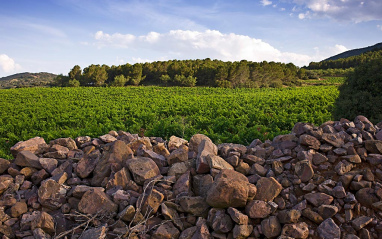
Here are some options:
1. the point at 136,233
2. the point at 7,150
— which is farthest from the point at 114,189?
the point at 7,150

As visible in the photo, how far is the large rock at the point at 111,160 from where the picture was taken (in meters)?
4.48

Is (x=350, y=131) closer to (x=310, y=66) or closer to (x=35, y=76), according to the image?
(x=310, y=66)

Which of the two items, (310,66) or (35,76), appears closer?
(310,66)

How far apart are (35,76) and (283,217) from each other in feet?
479

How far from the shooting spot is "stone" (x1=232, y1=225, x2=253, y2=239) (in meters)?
3.38

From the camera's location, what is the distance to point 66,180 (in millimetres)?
4523

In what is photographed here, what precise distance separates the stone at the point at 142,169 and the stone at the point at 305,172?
220 cm

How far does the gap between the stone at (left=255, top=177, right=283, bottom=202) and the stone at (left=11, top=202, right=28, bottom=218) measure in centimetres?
346

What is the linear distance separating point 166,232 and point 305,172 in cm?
219

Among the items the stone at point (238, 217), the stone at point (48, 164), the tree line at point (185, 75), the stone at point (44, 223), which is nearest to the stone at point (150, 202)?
the stone at point (238, 217)

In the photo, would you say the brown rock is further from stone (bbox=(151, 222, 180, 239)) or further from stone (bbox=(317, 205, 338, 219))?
stone (bbox=(317, 205, 338, 219))

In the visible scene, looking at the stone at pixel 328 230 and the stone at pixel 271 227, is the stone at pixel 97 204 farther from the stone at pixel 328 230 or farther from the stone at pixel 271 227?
the stone at pixel 328 230

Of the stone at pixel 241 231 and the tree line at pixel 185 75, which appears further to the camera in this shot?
the tree line at pixel 185 75

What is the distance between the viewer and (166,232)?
11.8ft
